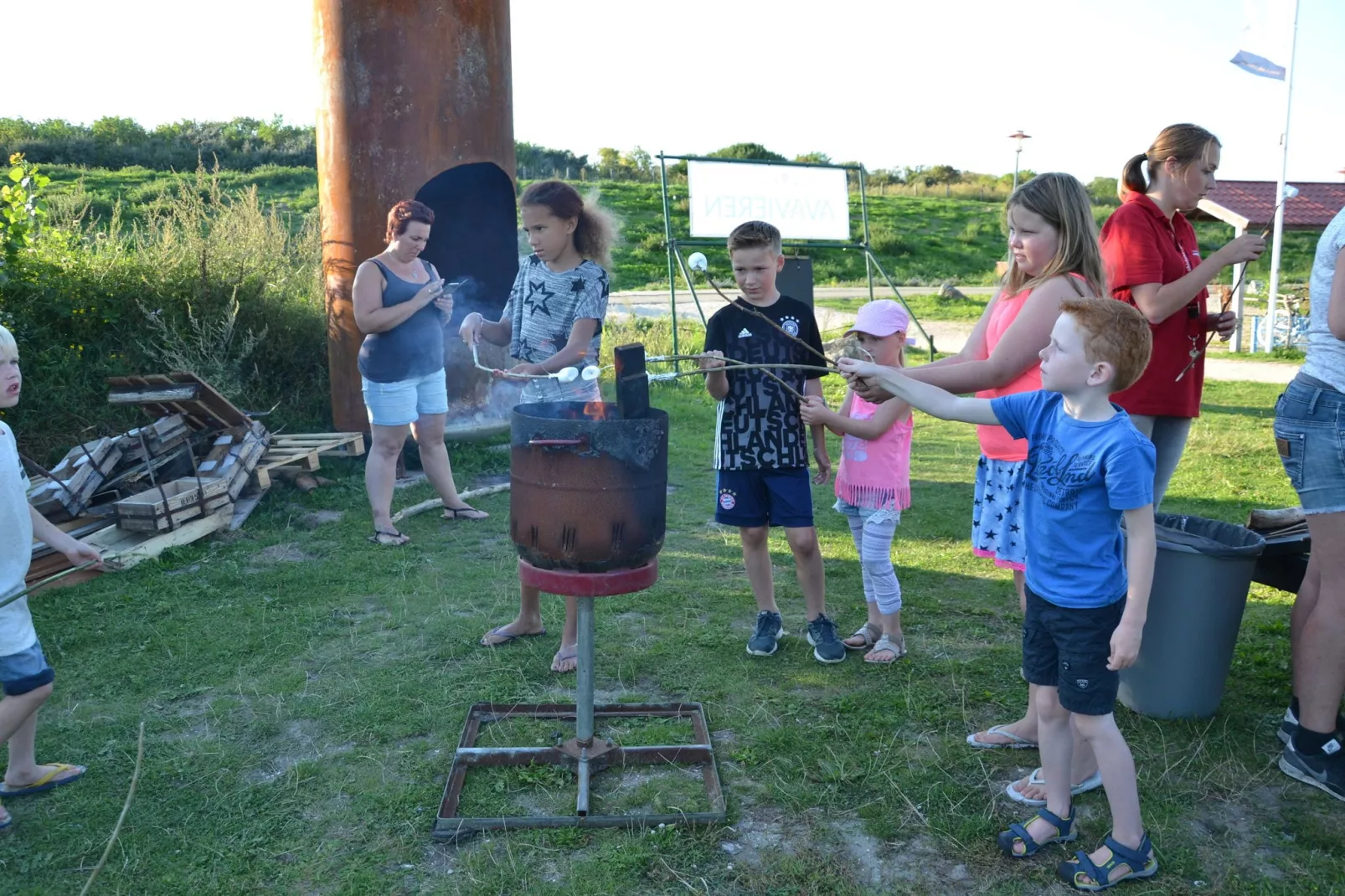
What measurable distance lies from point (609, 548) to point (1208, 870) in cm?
184

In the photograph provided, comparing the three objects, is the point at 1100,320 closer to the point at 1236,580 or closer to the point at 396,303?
the point at 1236,580

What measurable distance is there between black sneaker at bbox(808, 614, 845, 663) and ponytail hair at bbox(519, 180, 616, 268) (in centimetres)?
174

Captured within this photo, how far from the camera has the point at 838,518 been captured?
604cm

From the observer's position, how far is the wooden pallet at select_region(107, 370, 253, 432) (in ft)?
18.7

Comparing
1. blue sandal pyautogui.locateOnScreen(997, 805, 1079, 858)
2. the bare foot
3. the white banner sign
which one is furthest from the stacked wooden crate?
the white banner sign

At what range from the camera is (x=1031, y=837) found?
2.64 m

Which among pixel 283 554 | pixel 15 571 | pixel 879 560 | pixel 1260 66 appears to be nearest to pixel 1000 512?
pixel 879 560

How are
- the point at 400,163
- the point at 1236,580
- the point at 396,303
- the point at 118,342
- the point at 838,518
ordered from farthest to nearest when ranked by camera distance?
Result: the point at 118,342
the point at 400,163
the point at 838,518
the point at 396,303
the point at 1236,580

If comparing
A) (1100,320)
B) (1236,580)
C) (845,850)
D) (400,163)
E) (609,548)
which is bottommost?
(845,850)

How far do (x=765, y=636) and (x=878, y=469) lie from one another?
33.3 inches

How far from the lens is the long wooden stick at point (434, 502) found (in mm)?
5941

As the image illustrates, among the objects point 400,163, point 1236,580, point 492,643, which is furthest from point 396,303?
point 1236,580

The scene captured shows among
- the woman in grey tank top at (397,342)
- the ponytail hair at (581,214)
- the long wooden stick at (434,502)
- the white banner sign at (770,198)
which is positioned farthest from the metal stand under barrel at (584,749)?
the white banner sign at (770,198)

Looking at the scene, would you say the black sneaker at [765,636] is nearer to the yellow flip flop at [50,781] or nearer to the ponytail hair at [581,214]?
the ponytail hair at [581,214]
